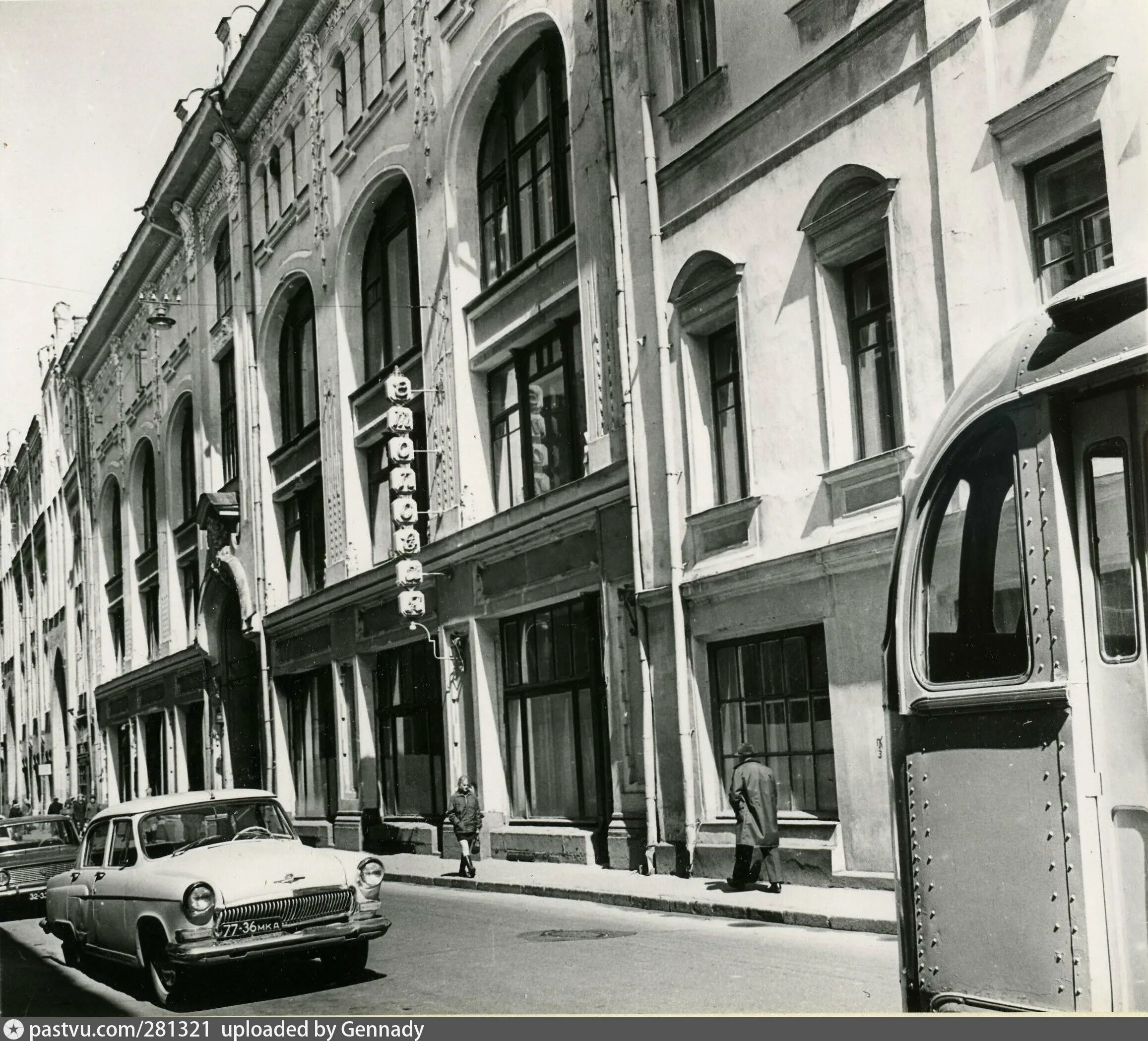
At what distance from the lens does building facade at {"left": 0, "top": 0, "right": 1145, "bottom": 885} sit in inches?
497

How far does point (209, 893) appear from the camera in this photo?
9.79 meters

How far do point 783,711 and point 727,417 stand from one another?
326 cm

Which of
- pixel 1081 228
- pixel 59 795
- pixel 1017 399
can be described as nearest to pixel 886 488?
pixel 1081 228

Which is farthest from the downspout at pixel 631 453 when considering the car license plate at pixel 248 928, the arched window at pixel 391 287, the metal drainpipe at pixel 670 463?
the car license plate at pixel 248 928

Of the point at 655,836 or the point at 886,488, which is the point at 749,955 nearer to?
the point at 886,488

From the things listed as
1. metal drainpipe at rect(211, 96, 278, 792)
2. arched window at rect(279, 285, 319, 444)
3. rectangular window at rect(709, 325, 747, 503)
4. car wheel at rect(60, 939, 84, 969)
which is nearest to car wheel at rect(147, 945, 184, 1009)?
car wheel at rect(60, 939, 84, 969)

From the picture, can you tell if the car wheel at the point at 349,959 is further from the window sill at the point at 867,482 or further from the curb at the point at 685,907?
the window sill at the point at 867,482

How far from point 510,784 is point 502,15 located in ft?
36.4

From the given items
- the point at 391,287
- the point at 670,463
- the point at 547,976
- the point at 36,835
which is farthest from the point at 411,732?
the point at 547,976

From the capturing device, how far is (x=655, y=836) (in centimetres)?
1692

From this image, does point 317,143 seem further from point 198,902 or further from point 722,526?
point 198,902

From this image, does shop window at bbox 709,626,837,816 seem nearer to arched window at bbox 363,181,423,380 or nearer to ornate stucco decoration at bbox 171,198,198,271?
arched window at bbox 363,181,423,380

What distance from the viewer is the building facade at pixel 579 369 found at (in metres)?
12.6

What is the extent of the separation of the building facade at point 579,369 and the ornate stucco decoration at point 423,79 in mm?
85
